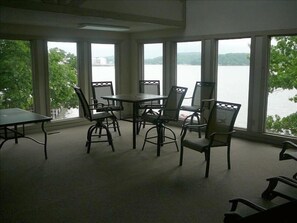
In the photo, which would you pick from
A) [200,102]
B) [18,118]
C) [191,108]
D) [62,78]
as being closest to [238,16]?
[200,102]

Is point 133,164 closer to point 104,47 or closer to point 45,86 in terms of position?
point 45,86

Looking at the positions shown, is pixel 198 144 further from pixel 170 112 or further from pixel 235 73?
pixel 235 73

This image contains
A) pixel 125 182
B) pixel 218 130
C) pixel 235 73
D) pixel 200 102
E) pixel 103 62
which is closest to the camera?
pixel 125 182

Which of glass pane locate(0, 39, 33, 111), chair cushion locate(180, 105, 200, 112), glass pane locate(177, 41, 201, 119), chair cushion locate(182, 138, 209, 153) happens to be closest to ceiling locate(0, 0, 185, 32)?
glass pane locate(0, 39, 33, 111)

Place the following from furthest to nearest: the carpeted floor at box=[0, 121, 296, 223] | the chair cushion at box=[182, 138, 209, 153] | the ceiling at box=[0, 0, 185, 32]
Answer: the ceiling at box=[0, 0, 185, 32]
the chair cushion at box=[182, 138, 209, 153]
the carpeted floor at box=[0, 121, 296, 223]

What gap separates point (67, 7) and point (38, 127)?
2.95 m

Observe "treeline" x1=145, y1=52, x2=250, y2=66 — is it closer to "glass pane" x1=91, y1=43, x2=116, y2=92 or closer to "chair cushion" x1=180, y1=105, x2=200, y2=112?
"chair cushion" x1=180, y1=105, x2=200, y2=112

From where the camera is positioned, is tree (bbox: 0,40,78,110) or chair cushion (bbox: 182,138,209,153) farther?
tree (bbox: 0,40,78,110)

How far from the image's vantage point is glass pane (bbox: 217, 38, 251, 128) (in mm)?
5895

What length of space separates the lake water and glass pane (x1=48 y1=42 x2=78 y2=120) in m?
0.23

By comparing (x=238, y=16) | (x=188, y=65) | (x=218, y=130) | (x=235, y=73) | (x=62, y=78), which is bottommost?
(x=218, y=130)

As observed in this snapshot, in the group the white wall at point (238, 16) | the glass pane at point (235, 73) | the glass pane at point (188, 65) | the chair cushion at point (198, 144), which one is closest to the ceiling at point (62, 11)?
the white wall at point (238, 16)

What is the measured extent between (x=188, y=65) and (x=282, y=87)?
2136 millimetres

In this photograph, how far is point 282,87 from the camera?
5.46 m
